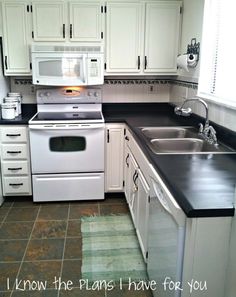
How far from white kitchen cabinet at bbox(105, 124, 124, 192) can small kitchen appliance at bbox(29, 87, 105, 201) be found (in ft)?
0.30

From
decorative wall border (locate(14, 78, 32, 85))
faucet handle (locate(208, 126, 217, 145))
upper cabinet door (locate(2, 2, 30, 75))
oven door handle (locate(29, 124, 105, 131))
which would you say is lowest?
oven door handle (locate(29, 124, 105, 131))

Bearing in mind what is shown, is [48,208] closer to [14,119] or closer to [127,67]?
Result: [14,119]

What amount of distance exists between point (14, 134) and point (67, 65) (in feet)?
2.90

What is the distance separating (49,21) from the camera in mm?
3156

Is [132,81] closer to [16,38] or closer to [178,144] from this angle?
[16,38]

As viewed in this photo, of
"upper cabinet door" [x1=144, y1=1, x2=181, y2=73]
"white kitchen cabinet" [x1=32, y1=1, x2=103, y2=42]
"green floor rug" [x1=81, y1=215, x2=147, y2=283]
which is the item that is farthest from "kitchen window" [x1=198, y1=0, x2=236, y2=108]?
"green floor rug" [x1=81, y1=215, x2=147, y2=283]

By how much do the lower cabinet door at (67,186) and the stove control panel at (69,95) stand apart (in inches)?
33.6

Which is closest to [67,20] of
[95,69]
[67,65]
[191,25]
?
[67,65]

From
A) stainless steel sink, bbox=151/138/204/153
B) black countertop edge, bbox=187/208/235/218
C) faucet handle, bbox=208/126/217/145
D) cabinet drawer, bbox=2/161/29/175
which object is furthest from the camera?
cabinet drawer, bbox=2/161/29/175

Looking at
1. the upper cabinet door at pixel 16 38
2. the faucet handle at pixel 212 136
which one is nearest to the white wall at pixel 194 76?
the faucet handle at pixel 212 136

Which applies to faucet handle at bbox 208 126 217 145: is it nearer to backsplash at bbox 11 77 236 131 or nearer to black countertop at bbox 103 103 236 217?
black countertop at bbox 103 103 236 217

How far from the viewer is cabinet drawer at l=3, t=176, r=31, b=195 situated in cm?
322

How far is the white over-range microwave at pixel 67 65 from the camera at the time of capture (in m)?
3.12

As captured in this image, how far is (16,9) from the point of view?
123 inches
